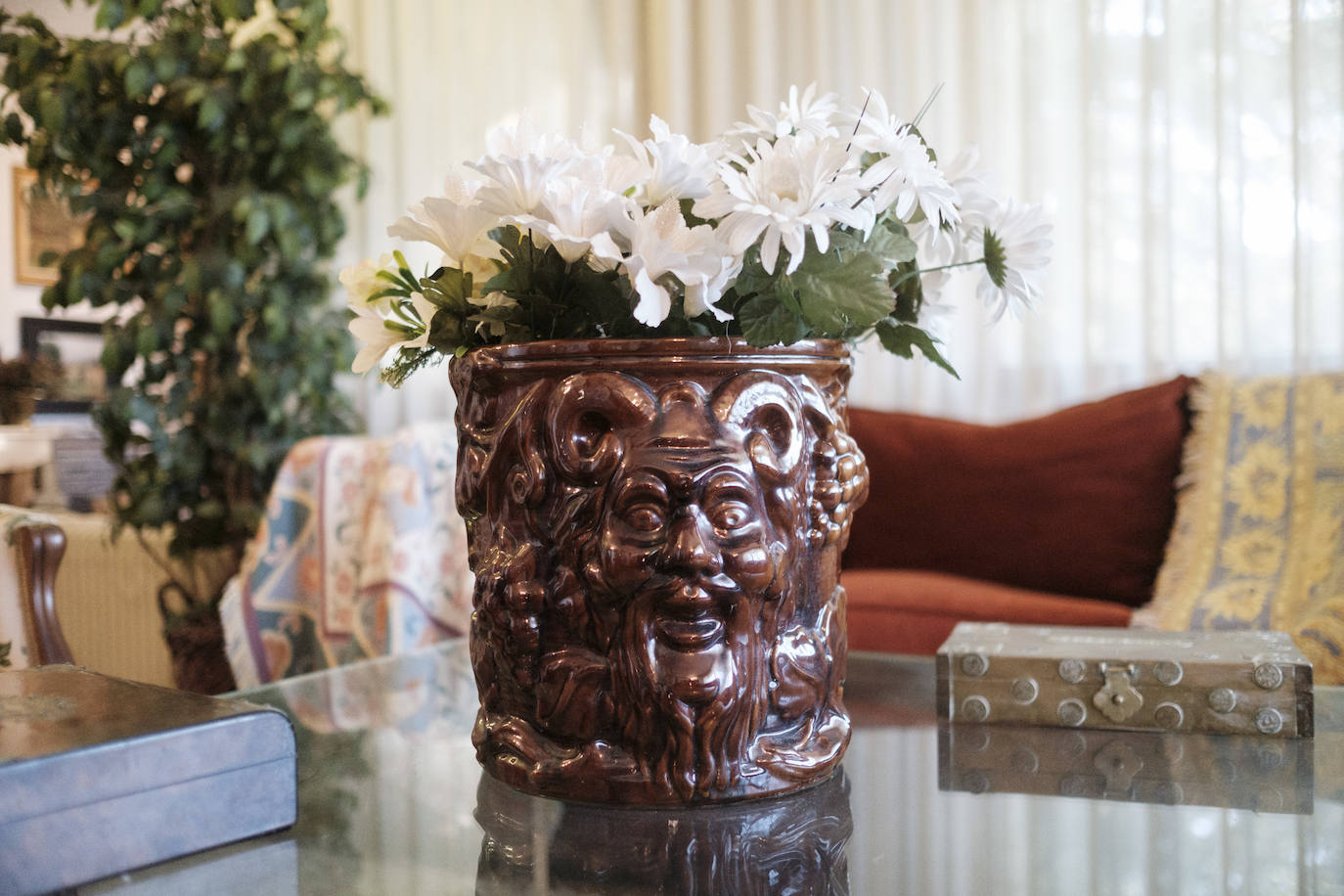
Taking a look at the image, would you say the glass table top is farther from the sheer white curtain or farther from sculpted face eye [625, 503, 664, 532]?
the sheer white curtain

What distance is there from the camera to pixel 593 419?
22.7 inches

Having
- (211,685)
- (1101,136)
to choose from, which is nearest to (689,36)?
(1101,136)

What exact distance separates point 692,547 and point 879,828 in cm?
17

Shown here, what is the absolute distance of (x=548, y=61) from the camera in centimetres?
356

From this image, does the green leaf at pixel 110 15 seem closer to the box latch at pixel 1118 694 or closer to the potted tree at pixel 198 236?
the potted tree at pixel 198 236

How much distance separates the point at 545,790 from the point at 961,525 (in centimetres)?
199

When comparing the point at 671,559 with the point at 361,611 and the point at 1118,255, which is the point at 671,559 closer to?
the point at 361,611

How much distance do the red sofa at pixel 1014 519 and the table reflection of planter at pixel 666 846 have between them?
5.38 feet

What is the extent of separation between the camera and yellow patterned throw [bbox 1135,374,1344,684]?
6.56 ft

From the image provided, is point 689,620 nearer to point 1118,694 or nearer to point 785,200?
point 785,200

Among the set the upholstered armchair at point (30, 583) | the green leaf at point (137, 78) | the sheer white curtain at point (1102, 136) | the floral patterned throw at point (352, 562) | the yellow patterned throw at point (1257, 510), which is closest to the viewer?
the upholstered armchair at point (30, 583)

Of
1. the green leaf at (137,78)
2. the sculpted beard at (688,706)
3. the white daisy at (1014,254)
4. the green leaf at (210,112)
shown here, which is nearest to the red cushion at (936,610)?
the white daisy at (1014,254)

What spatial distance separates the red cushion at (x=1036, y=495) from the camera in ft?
7.63

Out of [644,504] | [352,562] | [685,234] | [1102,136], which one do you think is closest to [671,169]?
[685,234]
